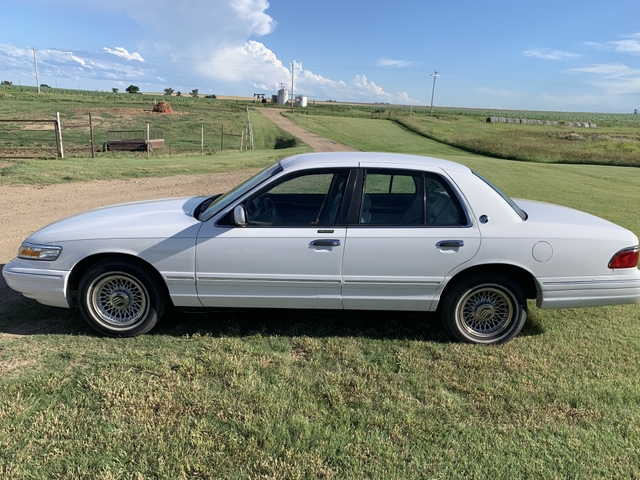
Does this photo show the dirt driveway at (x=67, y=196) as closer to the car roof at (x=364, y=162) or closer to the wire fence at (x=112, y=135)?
the car roof at (x=364, y=162)

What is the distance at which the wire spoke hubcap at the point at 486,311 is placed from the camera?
13.0 ft

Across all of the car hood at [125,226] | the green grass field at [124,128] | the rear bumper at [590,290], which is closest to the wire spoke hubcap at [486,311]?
the rear bumper at [590,290]

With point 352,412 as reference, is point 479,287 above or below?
above

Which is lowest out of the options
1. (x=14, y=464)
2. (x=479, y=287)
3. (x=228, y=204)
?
(x=14, y=464)

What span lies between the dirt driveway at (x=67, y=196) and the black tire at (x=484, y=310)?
14.1ft

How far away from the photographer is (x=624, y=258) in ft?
12.8

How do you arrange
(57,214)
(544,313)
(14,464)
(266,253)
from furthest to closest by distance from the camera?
(57,214), (544,313), (266,253), (14,464)

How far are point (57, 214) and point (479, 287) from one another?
7.64 m

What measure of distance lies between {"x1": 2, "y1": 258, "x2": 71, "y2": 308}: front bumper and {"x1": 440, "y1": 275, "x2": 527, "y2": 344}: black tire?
10.7ft

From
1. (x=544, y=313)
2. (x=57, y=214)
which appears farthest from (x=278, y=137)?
(x=544, y=313)

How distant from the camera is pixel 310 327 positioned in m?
4.26

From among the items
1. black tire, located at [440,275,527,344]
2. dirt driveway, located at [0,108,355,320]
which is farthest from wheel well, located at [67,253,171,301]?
black tire, located at [440,275,527,344]

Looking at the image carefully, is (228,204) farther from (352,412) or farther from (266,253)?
(352,412)

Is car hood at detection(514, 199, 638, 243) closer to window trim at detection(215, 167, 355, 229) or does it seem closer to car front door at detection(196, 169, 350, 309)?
window trim at detection(215, 167, 355, 229)
